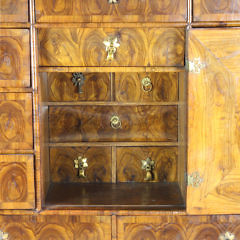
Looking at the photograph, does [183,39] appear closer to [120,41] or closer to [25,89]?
[120,41]

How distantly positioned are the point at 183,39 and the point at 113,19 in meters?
0.31

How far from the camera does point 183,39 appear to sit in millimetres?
1683

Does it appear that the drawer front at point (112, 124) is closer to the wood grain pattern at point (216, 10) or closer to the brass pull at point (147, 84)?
the brass pull at point (147, 84)

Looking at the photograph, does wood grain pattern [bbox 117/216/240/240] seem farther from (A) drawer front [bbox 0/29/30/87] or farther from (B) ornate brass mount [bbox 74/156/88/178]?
(A) drawer front [bbox 0/29/30/87]

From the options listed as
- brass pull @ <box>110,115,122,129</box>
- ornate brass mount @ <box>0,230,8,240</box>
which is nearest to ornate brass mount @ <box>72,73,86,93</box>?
brass pull @ <box>110,115,122,129</box>

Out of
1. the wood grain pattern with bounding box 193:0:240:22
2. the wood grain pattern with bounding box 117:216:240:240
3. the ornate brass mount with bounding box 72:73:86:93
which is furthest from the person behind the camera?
the ornate brass mount with bounding box 72:73:86:93

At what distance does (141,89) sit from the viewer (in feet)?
6.89

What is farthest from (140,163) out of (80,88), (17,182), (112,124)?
(17,182)

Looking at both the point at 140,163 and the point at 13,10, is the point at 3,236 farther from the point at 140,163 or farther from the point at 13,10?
the point at 13,10

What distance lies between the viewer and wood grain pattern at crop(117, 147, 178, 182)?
2139mm

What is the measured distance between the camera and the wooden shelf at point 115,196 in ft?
5.87

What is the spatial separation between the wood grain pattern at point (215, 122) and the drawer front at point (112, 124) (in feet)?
1.42

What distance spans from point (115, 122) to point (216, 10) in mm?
818

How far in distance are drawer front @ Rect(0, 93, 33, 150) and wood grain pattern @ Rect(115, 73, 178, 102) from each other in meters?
0.58
